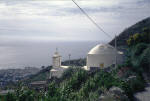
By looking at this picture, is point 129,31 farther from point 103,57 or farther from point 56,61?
point 103,57

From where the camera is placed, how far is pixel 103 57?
35875mm

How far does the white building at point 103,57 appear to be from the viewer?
35.8 m

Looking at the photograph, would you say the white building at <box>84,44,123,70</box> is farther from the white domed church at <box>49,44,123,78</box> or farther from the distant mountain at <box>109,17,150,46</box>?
the distant mountain at <box>109,17,150,46</box>

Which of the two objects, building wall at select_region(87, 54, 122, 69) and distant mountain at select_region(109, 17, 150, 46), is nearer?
building wall at select_region(87, 54, 122, 69)


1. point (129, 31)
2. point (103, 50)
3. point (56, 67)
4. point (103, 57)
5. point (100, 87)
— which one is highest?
point (129, 31)

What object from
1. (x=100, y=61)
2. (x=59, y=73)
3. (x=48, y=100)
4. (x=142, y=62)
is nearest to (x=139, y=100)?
(x=48, y=100)

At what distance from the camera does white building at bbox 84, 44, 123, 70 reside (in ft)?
117

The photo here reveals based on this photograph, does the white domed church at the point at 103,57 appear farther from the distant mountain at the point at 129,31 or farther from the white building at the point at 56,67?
the distant mountain at the point at 129,31

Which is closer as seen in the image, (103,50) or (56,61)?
(103,50)

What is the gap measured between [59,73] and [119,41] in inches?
757

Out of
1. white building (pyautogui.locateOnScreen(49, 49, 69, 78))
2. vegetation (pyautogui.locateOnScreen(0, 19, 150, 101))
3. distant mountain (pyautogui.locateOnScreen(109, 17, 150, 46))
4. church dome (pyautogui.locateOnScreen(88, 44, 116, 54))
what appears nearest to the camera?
vegetation (pyautogui.locateOnScreen(0, 19, 150, 101))

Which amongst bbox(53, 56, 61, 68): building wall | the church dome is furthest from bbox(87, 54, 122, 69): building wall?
bbox(53, 56, 61, 68): building wall

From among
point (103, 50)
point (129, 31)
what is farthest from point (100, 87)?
point (129, 31)

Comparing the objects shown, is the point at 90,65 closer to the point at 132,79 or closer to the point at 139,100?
the point at 132,79
